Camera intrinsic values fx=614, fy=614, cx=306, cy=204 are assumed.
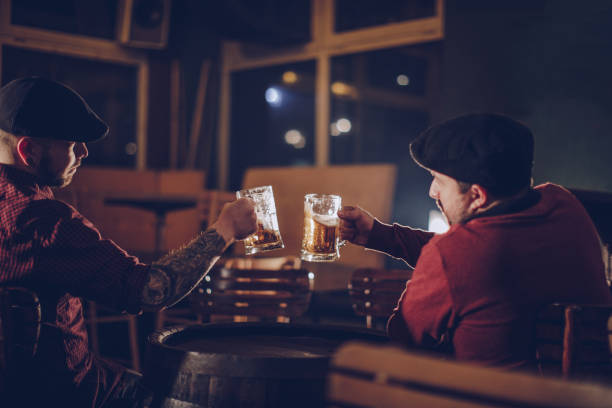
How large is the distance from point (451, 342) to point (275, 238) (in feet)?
2.31

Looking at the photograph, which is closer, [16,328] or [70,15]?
[16,328]

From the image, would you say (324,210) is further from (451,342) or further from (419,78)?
(419,78)

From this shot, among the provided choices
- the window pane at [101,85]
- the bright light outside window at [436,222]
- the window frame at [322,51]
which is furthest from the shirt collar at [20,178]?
the window pane at [101,85]

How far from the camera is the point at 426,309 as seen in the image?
134cm

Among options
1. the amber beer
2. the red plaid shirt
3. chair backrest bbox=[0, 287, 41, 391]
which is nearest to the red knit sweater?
the amber beer

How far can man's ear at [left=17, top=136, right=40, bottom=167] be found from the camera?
163 cm

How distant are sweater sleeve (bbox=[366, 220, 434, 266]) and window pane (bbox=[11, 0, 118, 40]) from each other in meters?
5.00

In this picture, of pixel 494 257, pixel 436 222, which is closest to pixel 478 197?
pixel 494 257

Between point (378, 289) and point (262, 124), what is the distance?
4314mm

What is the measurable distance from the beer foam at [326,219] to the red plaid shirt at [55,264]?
560mm

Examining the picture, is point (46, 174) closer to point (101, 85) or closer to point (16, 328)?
point (16, 328)

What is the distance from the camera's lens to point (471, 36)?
419 centimetres

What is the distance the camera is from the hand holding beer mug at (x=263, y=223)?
5.96ft

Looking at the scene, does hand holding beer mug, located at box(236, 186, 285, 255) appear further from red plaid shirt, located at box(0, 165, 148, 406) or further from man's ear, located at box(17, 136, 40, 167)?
man's ear, located at box(17, 136, 40, 167)
